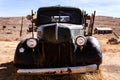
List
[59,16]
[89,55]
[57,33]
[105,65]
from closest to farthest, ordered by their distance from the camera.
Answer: [57,33], [89,55], [59,16], [105,65]

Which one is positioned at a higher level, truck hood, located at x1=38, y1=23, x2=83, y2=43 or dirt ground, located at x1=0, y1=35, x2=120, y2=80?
truck hood, located at x1=38, y1=23, x2=83, y2=43

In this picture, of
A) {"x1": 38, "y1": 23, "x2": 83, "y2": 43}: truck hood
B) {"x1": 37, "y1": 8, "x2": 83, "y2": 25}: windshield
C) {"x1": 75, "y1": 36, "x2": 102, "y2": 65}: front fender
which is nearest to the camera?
{"x1": 38, "y1": 23, "x2": 83, "y2": 43}: truck hood

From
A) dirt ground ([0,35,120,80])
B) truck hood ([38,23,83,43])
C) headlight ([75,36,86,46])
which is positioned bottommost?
dirt ground ([0,35,120,80])

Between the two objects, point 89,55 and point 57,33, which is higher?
point 57,33

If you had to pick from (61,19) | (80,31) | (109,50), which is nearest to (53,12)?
(61,19)

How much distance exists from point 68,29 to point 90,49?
35.0 inches

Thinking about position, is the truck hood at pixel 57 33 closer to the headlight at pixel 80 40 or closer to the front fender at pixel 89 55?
the headlight at pixel 80 40

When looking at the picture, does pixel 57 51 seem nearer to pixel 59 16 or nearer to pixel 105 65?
pixel 59 16

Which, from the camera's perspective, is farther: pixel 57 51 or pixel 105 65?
pixel 105 65

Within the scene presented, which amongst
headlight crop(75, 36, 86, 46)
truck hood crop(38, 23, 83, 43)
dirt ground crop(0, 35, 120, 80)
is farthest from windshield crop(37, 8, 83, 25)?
dirt ground crop(0, 35, 120, 80)

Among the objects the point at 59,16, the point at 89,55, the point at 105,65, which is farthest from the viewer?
the point at 105,65

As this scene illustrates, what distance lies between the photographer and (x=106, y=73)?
35.6 ft

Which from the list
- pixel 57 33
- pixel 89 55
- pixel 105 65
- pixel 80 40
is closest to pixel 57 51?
pixel 57 33

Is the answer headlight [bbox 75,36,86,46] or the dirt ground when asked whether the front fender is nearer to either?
headlight [bbox 75,36,86,46]
